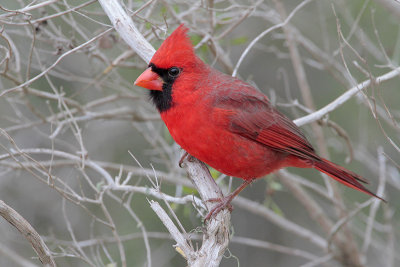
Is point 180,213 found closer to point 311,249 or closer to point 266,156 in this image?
point 311,249

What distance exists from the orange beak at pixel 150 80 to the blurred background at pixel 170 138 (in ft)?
1.92

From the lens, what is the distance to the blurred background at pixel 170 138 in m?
3.63

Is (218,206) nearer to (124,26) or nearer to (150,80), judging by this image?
(150,80)

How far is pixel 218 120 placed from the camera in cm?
291

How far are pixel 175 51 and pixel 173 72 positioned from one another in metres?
0.12

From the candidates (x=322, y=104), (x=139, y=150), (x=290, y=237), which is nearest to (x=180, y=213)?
(x=139, y=150)

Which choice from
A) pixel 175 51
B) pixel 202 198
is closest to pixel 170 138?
pixel 175 51

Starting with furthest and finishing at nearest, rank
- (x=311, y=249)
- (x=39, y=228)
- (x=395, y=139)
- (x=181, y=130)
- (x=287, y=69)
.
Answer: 1. (x=287, y=69)
2. (x=311, y=249)
3. (x=395, y=139)
4. (x=39, y=228)
5. (x=181, y=130)

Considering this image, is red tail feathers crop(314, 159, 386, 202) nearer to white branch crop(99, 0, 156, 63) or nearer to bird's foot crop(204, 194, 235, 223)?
bird's foot crop(204, 194, 235, 223)

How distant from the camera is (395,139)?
4.84m

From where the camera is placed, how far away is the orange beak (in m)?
2.83

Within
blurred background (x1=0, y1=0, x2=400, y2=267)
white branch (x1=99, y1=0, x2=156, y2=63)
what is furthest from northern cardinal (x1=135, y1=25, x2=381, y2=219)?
blurred background (x1=0, y1=0, x2=400, y2=267)

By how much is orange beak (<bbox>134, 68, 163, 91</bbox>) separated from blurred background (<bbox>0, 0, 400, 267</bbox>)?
584 millimetres

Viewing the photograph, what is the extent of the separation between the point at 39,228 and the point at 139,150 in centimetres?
114
